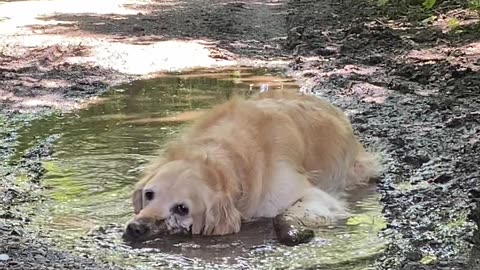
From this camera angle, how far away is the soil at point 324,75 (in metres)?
4.80

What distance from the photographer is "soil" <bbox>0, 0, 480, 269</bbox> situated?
15.8ft

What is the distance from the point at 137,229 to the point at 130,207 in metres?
0.73

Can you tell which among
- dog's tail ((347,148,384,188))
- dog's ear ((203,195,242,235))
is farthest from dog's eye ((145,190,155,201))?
dog's tail ((347,148,384,188))

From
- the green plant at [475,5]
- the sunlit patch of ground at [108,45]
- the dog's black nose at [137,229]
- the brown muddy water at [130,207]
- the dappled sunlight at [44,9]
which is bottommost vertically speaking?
the dappled sunlight at [44,9]

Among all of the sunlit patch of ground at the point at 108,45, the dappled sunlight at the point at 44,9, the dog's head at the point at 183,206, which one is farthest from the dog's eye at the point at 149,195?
the dappled sunlight at the point at 44,9

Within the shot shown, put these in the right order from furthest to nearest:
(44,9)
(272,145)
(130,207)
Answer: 1. (44,9)
2. (272,145)
3. (130,207)

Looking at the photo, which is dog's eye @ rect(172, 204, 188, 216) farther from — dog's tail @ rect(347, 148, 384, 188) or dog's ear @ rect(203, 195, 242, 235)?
dog's tail @ rect(347, 148, 384, 188)

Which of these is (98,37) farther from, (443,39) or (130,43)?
(443,39)

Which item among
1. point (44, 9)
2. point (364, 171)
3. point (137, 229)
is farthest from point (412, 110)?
point (44, 9)

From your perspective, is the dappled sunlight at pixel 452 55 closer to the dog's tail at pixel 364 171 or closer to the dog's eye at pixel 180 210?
the dog's tail at pixel 364 171

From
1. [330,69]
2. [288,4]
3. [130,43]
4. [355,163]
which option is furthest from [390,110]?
[288,4]

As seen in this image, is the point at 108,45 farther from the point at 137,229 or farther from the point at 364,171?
the point at 137,229

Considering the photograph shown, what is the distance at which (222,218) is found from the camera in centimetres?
505

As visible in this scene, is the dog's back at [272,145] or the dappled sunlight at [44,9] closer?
the dog's back at [272,145]
